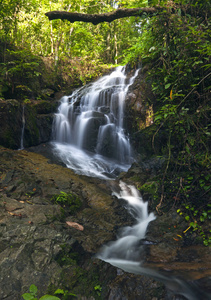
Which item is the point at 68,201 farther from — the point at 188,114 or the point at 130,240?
the point at 188,114

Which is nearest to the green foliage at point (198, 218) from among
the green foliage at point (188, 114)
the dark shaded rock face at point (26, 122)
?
the green foliage at point (188, 114)

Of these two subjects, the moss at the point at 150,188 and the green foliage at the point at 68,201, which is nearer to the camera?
the green foliage at the point at 68,201

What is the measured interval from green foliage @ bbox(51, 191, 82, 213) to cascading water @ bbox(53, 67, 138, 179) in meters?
3.11

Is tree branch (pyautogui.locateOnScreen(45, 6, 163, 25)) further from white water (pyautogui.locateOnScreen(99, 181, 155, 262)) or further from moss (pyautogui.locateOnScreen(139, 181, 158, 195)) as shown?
white water (pyautogui.locateOnScreen(99, 181, 155, 262))

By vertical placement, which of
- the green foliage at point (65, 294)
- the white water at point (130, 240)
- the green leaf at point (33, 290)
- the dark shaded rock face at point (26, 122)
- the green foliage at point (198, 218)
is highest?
the dark shaded rock face at point (26, 122)

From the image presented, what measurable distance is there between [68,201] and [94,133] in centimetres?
595

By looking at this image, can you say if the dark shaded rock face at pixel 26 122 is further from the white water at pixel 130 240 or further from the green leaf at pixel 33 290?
the green leaf at pixel 33 290

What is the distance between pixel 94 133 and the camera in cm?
1006

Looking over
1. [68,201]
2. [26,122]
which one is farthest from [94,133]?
[68,201]

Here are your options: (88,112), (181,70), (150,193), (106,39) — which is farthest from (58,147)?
(106,39)

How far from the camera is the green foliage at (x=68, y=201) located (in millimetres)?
4316

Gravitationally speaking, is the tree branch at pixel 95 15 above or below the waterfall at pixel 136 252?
above

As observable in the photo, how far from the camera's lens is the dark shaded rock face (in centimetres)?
743

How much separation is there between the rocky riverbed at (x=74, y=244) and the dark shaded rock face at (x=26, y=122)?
2327 mm
